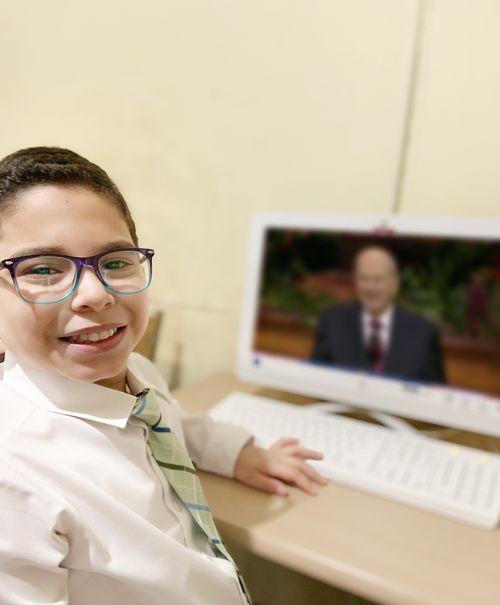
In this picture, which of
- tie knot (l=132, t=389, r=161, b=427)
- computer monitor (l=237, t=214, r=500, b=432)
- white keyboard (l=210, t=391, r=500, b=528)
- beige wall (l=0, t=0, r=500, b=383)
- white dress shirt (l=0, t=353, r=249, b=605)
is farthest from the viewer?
beige wall (l=0, t=0, r=500, b=383)

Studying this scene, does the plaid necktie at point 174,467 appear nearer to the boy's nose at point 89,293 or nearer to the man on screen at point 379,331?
the boy's nose at point 89,293

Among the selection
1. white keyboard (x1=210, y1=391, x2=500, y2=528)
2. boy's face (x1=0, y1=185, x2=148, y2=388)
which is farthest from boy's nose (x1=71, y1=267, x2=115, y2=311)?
white keyboard (x1=210, y1=391, x2=500, y2=528)

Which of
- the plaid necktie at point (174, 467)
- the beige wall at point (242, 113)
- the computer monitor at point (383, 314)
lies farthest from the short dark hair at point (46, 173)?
the computer monitor at point (383, 314)

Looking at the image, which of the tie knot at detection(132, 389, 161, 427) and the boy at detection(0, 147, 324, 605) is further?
the tie knot at detection(132, 389, 161, 427)

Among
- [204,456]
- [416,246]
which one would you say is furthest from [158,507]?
[416,246]

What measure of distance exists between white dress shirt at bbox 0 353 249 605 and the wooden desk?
Answer: 0.08 m

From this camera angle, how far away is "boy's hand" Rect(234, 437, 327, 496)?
0.75 metres

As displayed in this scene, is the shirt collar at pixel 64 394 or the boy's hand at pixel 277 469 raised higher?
the shirt collar at pixel 64 394

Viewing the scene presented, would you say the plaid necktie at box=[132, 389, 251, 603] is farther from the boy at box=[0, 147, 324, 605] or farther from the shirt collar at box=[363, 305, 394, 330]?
the shirt collar at box=[363, 305, 394, 330]

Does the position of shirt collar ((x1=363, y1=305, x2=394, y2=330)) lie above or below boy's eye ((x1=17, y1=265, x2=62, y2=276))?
below

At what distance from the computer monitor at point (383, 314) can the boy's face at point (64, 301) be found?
544mm

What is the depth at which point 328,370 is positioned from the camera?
3.25ft

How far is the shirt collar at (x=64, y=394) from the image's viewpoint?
21.2 inches

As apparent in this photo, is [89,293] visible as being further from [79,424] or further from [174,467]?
[174,467]
